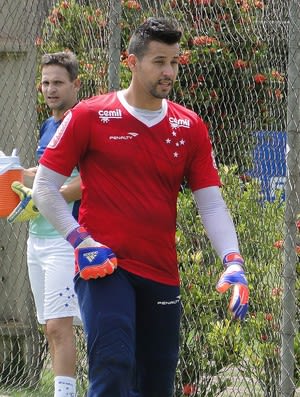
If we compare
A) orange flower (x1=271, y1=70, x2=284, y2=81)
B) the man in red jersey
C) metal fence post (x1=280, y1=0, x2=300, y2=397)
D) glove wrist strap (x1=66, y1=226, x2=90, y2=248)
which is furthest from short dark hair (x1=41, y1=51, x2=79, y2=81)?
glove wrist strap (x1=66, y1=226, x2=90, y2=248)

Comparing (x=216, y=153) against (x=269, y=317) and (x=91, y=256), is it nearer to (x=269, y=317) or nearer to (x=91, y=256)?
(x=269, y=317)

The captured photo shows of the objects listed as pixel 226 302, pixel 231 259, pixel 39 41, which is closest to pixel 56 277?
pixel 226 302

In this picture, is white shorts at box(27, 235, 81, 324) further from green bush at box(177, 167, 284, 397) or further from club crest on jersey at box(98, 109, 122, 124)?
club crest on jersey at box(98, 109, 122, 124)

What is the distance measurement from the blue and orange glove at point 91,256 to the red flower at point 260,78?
76.9 inches

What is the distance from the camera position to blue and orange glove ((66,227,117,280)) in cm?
424

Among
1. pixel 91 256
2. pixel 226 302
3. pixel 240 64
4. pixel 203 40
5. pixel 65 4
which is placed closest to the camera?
pixel 91 256

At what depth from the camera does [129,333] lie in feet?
14.0

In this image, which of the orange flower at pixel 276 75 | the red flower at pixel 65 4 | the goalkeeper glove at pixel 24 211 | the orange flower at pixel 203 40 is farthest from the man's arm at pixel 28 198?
the red flower at pixel 65 4

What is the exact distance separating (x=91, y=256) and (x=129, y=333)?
34cm

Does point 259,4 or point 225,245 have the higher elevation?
point 259,4

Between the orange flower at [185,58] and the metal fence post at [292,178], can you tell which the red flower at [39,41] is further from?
the metal fence post at [292,178]

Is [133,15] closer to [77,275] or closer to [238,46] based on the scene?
[238,46]

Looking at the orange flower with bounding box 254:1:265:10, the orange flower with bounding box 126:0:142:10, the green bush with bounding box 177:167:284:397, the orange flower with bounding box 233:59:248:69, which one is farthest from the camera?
the orange flower with bounding box 126:0:142:10

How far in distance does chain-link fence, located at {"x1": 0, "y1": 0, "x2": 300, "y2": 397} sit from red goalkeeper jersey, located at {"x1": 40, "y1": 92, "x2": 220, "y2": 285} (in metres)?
0.95
